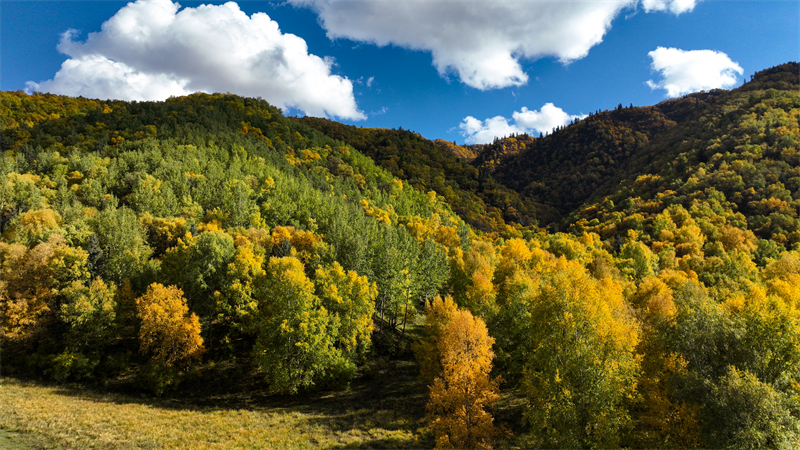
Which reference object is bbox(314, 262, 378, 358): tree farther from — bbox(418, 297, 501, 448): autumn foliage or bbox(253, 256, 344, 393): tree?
bbox(418, 297, 501, 448): autumn foliage

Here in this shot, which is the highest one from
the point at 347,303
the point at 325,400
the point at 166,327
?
the point at 347,303

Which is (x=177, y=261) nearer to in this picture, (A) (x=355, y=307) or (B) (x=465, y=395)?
(A) (x=355, y=307)

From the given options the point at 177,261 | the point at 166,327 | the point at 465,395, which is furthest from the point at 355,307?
the point at 177,261

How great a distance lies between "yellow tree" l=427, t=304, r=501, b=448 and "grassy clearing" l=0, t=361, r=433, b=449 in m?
4.36

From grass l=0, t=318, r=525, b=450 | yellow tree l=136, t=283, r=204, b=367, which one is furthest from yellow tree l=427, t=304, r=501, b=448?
yellow tree l=136, t=283, r=204, b=367

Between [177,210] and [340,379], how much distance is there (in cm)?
5768

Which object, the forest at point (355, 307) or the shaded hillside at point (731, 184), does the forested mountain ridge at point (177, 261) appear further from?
the shaded hillside at point (731, 184)

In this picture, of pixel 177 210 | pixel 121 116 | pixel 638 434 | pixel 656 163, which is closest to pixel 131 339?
pixel 177 210

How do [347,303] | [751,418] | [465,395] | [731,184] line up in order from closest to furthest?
[751,418]
[465,395]
[347,303]
[731,184]

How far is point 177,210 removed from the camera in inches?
2896

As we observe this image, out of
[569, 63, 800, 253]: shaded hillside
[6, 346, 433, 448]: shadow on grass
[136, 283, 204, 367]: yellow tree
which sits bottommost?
[6, 346, 433, 448]: shadow on grass

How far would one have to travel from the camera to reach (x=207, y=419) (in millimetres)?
32656

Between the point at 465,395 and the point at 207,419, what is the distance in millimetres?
25803

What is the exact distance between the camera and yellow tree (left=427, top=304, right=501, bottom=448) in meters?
26.4
